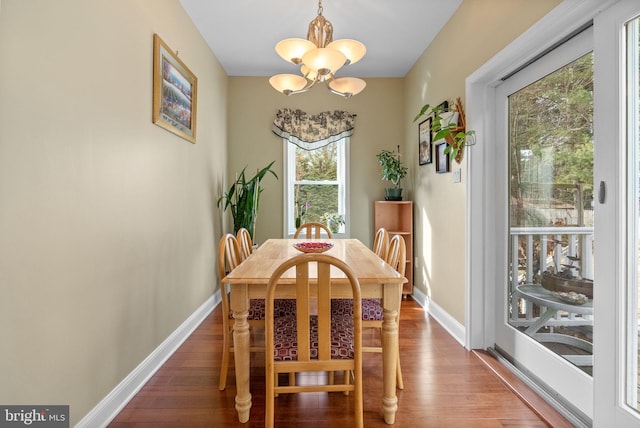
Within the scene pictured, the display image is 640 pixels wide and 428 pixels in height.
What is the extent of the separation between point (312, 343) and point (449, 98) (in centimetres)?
239

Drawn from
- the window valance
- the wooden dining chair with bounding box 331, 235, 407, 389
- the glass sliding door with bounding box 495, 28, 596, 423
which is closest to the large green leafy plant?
the window valance

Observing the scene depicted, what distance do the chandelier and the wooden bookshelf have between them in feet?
6.35

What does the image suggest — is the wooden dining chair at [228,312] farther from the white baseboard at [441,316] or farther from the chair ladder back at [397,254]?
the white baseboard at [441,316]

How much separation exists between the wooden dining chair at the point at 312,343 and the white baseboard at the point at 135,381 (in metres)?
0.84

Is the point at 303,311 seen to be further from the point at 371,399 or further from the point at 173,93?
the point at 173,93

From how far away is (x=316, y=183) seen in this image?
4402mm

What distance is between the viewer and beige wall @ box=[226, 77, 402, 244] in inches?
168

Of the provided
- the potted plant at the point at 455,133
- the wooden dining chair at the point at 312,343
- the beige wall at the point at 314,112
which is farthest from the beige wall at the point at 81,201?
the potted plant at the point at 455,133

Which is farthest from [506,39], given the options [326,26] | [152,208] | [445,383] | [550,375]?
[152,208]

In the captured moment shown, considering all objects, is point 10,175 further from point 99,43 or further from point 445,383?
point 445,383

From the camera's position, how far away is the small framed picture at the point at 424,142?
11.0ft

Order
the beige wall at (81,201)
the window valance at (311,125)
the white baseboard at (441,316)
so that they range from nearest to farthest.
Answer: the beige wall at (81,201) < the white baseboard at (441,316) < the window valance at (311,125)

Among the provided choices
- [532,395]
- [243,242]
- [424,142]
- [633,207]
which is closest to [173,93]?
[243,242]

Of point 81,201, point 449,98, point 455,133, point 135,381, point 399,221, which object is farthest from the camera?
point 399,221
